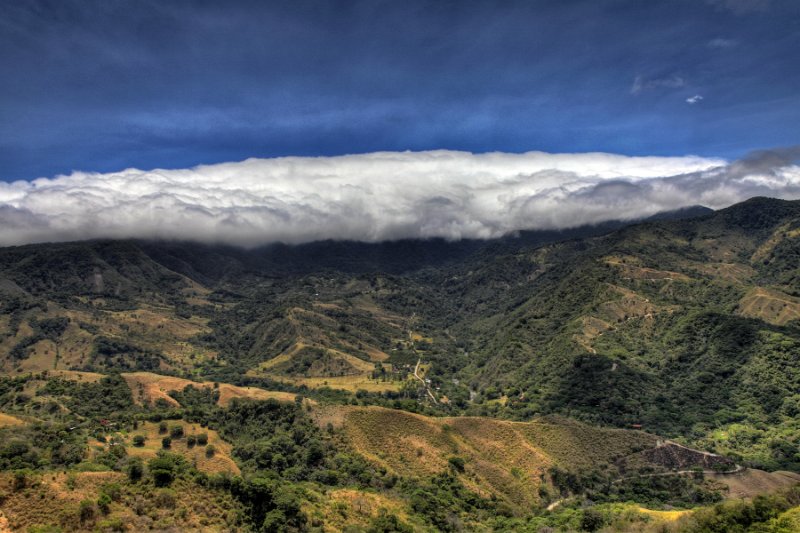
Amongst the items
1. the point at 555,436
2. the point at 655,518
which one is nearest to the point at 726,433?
the point at 555,436

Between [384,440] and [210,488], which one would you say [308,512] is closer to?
[210,488]

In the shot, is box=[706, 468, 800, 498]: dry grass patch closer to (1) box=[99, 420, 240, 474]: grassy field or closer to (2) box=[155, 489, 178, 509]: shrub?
(1) box=[99, 420, 240, 474]: grassy field

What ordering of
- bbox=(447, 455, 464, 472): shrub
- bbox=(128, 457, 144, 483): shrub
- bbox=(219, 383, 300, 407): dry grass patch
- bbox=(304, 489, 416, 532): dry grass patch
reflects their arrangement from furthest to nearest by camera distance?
bbox=(219, 383, 300, 407): dry grass patch
bbox=(447, 455, 464, 472): shrub
bbox=(304, 489, 416, 532): dry grass patch
bbox=(128, 457, 144, 483): shrub

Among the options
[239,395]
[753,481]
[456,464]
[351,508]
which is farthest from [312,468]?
[753,481]

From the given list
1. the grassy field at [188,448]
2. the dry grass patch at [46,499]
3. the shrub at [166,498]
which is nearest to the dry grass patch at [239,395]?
the grassy field at [188,448]

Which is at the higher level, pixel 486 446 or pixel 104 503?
pixel 104 503

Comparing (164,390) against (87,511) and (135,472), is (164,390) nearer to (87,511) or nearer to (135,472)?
(135,472)

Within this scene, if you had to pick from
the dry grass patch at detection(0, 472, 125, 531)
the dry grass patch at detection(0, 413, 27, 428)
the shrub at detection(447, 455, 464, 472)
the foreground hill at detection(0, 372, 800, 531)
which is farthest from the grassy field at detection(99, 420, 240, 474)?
the shrub at detection(447, 455, 464, 472)

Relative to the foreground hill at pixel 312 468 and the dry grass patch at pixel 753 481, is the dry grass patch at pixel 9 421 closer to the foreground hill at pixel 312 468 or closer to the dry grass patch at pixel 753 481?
the foreground hill at pixel 312 468

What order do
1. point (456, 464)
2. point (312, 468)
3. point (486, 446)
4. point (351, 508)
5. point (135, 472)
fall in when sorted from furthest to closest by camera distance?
point (486, 446) → point (456, 464) → point (312, 468) → point (351, 508) → point (135, 472)

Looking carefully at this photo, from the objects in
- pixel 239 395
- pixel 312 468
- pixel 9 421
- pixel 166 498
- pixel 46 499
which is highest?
pixel 46 499

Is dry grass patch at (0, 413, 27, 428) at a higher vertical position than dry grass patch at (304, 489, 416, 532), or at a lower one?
higher

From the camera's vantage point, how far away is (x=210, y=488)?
269 feet

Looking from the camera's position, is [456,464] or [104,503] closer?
[104,503]
